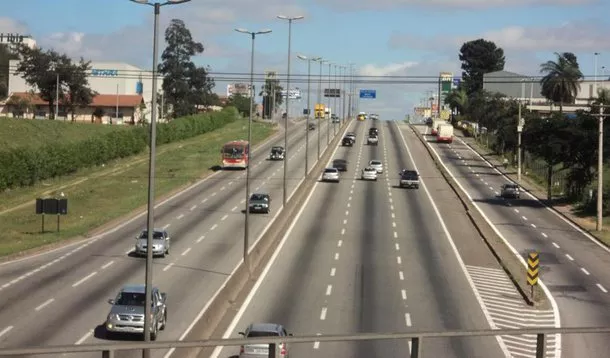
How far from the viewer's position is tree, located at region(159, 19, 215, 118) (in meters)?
180

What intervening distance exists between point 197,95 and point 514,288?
146100mm

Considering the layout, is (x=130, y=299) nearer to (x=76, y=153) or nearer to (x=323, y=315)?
(x=323, y=315)

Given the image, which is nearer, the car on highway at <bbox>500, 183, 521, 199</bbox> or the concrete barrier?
the concrete barrier

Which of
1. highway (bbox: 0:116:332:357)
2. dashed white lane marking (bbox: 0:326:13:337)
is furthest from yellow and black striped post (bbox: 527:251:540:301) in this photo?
dashed white lane marking (bbox: 0:326:13:337)

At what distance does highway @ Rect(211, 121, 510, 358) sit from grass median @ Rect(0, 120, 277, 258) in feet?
46.5

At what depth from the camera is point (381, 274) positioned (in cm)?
4641

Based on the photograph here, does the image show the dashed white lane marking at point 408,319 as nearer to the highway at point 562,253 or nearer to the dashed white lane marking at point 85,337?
the highway at point 562,253

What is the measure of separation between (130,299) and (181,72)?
153 metres

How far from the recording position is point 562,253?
2162 inches

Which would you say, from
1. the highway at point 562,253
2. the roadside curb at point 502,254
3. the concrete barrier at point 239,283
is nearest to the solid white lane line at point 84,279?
the concrete barrier at point 239,283

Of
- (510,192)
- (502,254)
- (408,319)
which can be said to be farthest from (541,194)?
(408,319)

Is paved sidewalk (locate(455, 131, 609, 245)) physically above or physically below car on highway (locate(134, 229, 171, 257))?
above

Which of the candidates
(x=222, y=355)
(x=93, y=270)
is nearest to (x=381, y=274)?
(x=93, y=270)

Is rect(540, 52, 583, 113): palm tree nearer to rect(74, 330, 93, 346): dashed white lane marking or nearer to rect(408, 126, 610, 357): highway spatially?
rect(408, 126, 610, 357): highway
